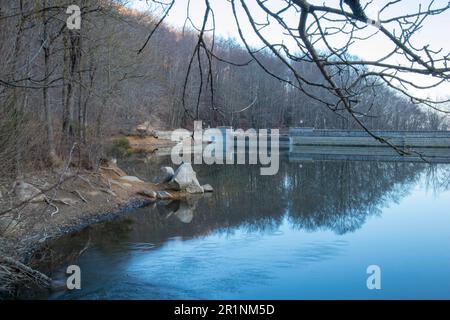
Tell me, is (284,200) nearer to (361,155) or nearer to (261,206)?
(261,206)

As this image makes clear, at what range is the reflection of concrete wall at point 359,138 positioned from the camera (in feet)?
131

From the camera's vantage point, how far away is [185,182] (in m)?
18.9

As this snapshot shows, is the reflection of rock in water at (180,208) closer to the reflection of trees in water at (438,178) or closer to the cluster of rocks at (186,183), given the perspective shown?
the cluster of rocks at (186,183)

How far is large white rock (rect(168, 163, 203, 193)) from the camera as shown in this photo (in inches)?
738

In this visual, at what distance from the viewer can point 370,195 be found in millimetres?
18625

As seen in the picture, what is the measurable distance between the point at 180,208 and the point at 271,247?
18.6ft

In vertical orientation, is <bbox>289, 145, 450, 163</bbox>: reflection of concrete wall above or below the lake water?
above

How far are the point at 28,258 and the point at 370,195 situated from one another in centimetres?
1336

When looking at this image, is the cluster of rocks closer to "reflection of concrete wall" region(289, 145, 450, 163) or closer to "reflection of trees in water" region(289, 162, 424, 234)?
"reflection of trees in water" region(289, 162, 424, 234)

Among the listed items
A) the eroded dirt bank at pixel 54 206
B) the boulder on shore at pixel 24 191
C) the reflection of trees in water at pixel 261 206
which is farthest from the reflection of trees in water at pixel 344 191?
the boulder on shore at pixel 24 191

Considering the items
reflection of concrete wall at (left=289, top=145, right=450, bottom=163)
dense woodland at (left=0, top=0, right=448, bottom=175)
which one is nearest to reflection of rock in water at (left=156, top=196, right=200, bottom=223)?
dense woodland at (left=0, top=0, right=448, bottom=175)

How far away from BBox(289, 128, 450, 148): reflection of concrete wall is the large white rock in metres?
22.8

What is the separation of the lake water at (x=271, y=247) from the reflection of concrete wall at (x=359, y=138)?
2169cm
